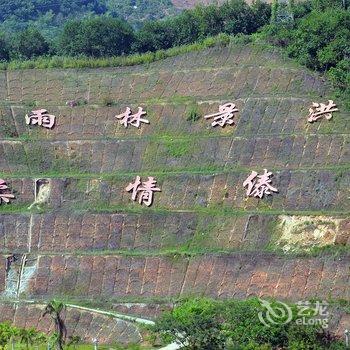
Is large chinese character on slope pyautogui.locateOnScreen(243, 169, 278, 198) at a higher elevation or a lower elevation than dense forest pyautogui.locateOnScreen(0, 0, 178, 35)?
higher

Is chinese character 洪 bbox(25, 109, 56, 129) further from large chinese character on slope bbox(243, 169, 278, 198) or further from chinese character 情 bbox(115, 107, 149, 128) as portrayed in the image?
large chinese character on slope bbox(243, 169, 278, 198)

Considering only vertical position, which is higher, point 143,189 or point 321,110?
point 321,110

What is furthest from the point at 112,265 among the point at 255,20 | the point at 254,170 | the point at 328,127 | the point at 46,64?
the point at 255,20

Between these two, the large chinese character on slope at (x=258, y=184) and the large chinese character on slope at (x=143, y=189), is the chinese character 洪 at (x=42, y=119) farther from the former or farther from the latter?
the large chinese character on slope at (x=258, y=184)

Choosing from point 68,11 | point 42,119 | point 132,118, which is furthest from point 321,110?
point 68,11

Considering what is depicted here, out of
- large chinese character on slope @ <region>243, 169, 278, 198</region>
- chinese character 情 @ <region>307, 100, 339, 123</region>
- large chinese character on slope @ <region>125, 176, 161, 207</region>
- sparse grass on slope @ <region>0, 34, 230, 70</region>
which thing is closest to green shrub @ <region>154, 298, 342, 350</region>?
large chinese character on slope @ <region>243, 169, 278, 198</region>

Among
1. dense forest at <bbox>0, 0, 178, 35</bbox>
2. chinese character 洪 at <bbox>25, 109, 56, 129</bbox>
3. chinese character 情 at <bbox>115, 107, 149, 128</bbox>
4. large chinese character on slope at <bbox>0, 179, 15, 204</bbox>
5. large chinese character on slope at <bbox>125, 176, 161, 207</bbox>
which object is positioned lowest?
dense forest at <bbox>0, 0, 178, 35</bbox>
